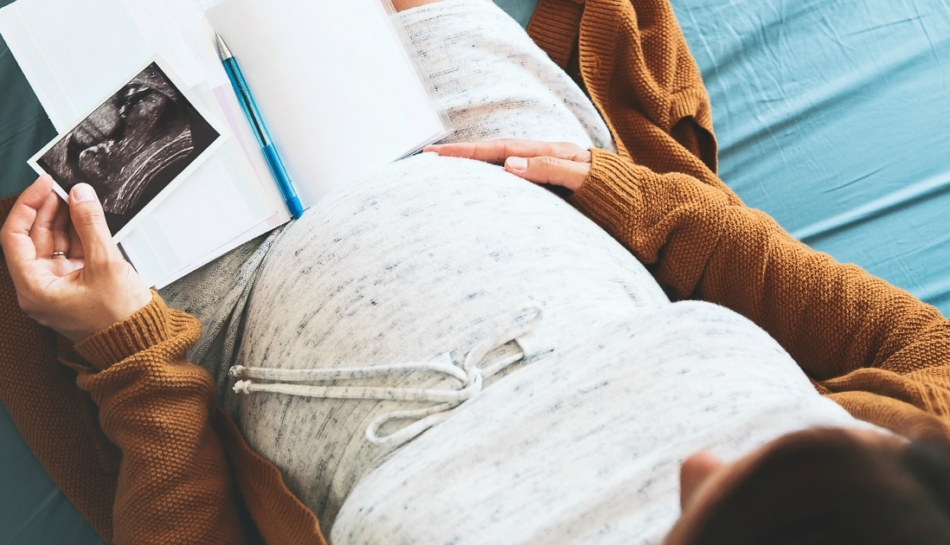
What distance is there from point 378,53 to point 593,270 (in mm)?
321

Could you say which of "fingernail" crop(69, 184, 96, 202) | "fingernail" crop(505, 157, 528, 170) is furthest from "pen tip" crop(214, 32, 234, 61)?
"fingernail" crop(505, 157, 528, 170)

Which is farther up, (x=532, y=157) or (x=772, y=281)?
(x=532, y=157)

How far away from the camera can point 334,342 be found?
1.78 feet

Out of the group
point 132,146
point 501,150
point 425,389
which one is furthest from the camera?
point 501,150

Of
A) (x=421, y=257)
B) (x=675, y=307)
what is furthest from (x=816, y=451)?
(x=421, y=257)

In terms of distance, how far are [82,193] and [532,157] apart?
0.44 m

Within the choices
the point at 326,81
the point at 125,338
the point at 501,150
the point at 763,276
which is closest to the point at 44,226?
the point at 125,338

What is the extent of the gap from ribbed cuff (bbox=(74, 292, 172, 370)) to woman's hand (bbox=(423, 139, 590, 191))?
314mm

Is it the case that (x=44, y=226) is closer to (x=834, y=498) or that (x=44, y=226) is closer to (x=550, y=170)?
(x=550, y=170)

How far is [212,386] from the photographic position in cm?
62

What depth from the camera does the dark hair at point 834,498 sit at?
288mm

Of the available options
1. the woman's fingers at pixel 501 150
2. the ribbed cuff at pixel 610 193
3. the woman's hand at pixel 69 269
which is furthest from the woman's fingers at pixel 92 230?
the ribbed cuff at pixel 610 193

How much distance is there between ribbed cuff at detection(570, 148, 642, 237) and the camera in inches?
28.0

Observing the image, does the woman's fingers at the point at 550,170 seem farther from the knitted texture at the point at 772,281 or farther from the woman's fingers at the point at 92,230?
the woman's fingers at the point at 92,230
